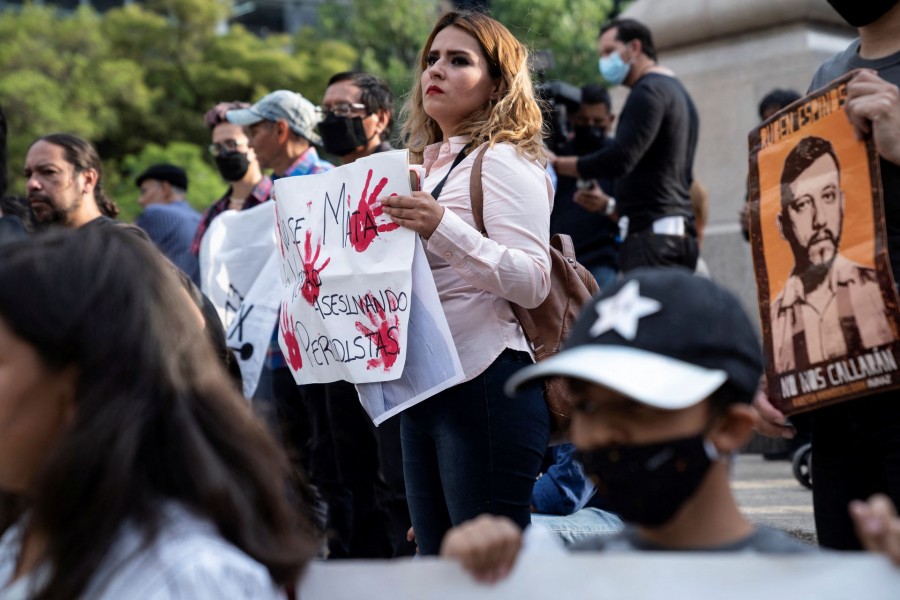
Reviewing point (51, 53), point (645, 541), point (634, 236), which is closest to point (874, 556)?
point (645, 541)

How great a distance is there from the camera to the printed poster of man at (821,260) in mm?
2723

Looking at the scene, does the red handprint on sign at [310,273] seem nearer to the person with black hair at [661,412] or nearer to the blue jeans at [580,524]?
the blue jeans at [580,524]

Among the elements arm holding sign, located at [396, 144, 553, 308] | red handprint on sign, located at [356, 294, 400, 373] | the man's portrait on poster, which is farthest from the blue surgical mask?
the man's portrait on poster

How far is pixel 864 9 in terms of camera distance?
9.77ft

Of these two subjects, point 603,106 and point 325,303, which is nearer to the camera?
point 325,303

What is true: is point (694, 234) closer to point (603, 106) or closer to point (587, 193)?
point (587, 193)

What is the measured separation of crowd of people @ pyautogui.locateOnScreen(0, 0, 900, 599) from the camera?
5.88 feet

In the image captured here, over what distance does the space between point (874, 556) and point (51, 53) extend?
36380 millimetres

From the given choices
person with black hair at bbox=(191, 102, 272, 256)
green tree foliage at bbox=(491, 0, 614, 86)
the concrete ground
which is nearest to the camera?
the concrete ground

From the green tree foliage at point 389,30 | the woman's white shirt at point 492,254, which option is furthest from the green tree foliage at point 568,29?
the woman's white shirt at point 492,254

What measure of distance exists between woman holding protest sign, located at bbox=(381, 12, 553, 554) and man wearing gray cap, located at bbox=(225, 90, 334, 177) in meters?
2.06

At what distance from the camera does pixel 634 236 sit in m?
6.24

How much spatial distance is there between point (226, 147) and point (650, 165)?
2.16m

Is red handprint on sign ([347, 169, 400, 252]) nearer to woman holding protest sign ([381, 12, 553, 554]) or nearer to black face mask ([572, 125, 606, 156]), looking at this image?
woman holding protest sign ([381, 12, 553, 554])
